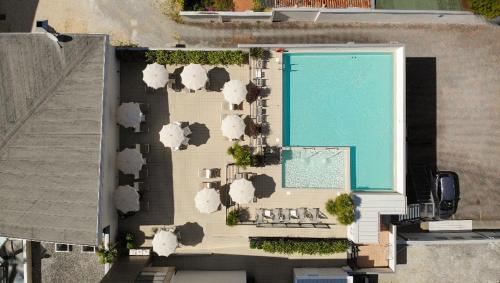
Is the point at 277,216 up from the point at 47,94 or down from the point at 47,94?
down

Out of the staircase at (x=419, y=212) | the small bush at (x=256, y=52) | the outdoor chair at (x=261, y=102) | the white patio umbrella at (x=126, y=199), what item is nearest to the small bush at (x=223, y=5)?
the small bush at (x=256, y=52)

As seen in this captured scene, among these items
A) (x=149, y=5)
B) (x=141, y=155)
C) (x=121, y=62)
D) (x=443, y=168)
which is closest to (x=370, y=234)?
(x=443, y=168)

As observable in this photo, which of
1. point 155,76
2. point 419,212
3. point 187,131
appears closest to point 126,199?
point 187,131

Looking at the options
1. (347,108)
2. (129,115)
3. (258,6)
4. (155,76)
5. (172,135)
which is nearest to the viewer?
(172,135)

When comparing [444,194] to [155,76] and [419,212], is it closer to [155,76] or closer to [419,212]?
[419,212]

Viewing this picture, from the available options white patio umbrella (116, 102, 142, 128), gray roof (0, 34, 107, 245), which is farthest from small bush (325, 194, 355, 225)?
gray roof (0, 34, 107, 245)

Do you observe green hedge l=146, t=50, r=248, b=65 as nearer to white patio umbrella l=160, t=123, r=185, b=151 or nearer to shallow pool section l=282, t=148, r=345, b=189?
white patio umbrella l=160, t=123, r=185, b=151

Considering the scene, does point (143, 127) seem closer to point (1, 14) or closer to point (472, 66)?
point (1, 14)
